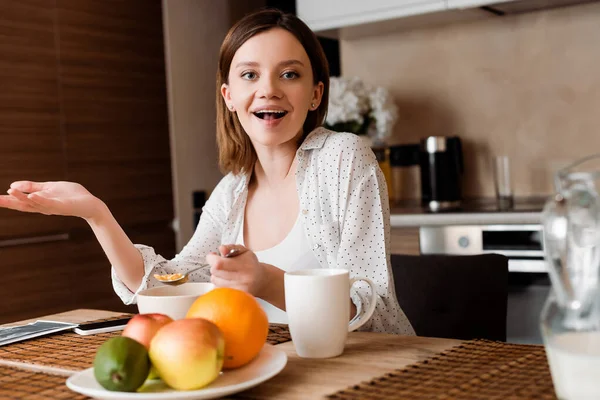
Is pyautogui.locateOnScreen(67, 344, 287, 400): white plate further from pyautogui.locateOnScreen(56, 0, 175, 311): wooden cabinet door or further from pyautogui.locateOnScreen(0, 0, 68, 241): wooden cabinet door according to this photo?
pyautogui.locateOnScreen(56, 0, 175, 311): wooden cabinet door

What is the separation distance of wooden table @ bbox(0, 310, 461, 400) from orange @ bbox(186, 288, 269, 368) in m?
0.05

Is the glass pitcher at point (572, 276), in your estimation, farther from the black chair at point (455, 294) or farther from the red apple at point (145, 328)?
the black chair at point (455, 294)

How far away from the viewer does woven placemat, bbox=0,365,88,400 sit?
3.09ft

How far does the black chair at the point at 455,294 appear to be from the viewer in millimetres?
1521

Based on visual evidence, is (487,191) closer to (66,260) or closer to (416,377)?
(66,260)

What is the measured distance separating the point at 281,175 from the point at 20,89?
1.52 meters

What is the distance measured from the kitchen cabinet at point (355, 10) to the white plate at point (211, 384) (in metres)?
2.03

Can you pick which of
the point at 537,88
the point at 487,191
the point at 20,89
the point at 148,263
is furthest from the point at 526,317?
the point at 20,89

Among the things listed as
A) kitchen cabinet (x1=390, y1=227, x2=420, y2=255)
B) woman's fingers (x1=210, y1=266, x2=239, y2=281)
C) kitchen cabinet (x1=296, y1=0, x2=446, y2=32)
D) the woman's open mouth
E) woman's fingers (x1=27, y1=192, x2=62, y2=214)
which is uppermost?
kitchen cabinet (x1=296, y1=0, x2=446, y2=32)

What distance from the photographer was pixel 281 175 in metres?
1.73

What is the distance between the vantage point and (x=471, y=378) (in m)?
0.92

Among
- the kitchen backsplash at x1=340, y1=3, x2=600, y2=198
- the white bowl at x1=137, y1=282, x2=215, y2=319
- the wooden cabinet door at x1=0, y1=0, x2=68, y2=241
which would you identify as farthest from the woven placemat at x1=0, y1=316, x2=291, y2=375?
the kitchen backsplash at x1=340, y1=3, x2=600, y2=198

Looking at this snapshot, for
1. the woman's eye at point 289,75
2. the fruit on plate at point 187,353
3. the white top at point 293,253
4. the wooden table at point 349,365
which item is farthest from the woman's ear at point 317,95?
the fruit on plate at point 187,353

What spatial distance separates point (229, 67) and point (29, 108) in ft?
4.75
